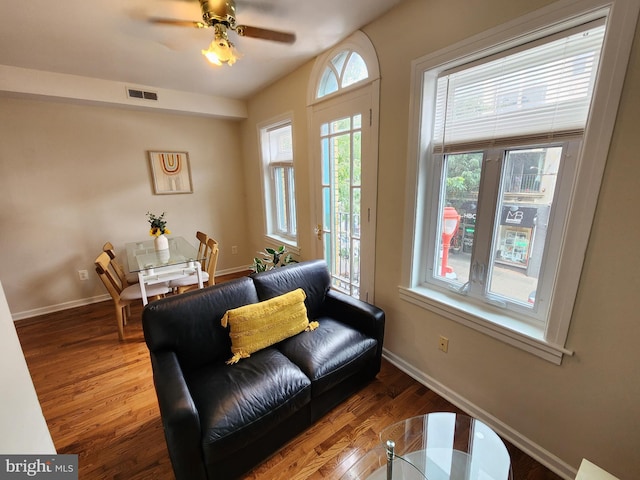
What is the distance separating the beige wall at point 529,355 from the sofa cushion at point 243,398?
3.21ft

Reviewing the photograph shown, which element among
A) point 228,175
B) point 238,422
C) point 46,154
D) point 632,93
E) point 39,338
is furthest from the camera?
point 228,175

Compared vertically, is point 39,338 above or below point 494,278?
below

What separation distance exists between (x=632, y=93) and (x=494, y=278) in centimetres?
100

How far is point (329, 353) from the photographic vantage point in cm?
162

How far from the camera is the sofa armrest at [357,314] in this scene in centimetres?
183

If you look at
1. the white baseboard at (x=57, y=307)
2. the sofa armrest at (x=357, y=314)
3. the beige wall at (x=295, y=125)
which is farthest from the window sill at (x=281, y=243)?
the white baseboard at (x=57, y=307)

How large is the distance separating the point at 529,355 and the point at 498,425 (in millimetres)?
514

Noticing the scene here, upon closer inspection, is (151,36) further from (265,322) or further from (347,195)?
(265,322)

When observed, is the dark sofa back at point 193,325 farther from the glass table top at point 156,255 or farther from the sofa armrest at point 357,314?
the glass table top at point 156,255

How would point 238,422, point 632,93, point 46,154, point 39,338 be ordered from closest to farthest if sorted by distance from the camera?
point 632,93 → point 238,422 → point 39,338 → point 46,154

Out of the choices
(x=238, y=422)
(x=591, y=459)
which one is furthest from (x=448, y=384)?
(x=238, y=422)

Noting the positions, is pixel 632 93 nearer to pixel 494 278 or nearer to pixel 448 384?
pixel 494 278

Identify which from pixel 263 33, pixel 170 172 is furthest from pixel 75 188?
pixel 263 33

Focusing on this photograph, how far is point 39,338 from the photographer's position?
2555mm
